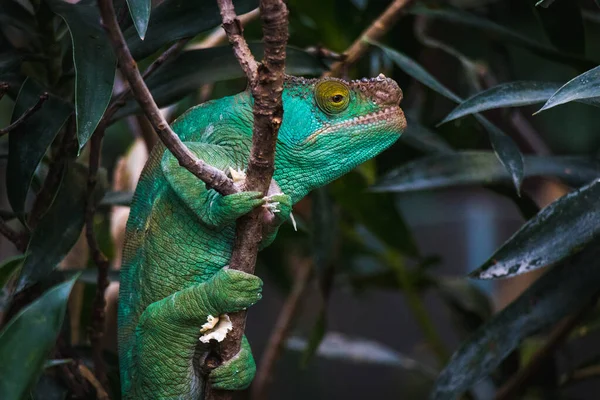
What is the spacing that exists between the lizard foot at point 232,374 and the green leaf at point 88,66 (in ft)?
1.35

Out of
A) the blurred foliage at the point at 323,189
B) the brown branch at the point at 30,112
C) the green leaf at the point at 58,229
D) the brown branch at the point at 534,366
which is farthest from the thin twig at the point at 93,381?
the brown branch at the point at 534,366

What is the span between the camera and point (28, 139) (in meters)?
1.24

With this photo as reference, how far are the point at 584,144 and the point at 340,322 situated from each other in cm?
162

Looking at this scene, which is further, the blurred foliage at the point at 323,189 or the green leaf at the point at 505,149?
the green leaf at the point at 505,149

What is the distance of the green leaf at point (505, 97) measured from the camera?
4.28 feet

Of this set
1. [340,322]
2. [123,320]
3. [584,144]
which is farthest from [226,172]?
[340,322]

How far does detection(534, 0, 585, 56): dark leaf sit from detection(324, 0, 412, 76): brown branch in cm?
30

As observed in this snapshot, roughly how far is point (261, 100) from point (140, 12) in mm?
267

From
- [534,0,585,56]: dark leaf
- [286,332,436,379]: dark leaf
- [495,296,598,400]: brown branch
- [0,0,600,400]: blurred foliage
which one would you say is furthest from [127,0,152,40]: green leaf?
[286,332,436,379]: dark leaf

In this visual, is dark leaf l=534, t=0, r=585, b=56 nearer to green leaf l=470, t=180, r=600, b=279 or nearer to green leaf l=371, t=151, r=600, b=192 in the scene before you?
green leaf l=371, t=151, r=600, b=192

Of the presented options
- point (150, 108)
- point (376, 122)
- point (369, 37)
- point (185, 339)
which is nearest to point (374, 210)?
point (369, 37)

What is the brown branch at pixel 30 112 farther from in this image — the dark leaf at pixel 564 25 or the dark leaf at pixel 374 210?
the dark leaf at pixel 564 25

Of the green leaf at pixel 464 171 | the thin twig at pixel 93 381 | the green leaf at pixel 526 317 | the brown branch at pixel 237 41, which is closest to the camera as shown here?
the brown branch at pixel 237 41

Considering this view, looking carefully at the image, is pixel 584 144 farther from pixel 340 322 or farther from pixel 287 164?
pixel 287 164
